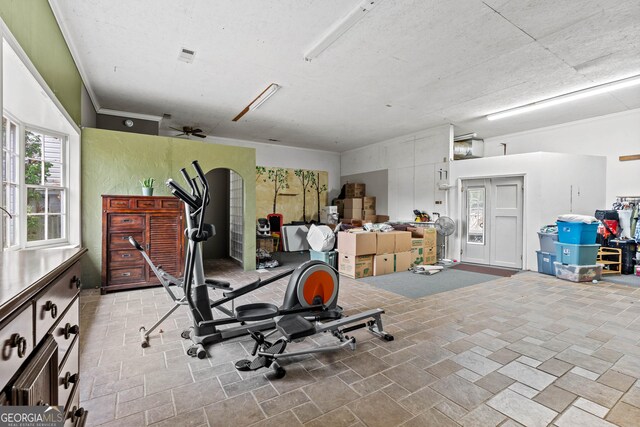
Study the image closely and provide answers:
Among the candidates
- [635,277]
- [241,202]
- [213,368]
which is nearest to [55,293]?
[213,368]

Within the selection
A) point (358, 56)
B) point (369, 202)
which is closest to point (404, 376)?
point (358, 56)

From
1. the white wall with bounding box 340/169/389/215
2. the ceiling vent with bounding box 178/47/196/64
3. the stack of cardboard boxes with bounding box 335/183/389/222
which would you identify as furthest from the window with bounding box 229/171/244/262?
the white wall with bounding box 340/169/389/215

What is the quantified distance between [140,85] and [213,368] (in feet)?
15.4

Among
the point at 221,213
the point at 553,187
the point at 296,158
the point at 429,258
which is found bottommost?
the point at 429,258

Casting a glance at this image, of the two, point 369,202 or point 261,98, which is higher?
point 261,98

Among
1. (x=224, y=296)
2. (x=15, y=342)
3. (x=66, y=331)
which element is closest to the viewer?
(x=15, y=342)

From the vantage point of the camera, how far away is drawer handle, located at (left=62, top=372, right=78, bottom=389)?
127 centimetres

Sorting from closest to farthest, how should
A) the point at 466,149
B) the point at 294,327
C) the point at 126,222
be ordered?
the point at 294,327, the point at 126,222, the point at 466,149

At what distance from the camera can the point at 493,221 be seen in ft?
22.4

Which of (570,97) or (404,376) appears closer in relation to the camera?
(404,376)

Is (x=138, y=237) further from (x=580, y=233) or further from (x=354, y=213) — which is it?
(x=580, y=233)

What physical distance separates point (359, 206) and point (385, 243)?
12.4ft

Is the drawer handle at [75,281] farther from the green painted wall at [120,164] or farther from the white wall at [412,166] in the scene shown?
the white wall at [412,166]

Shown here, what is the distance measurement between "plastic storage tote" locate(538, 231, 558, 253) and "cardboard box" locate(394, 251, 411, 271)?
261 cm
